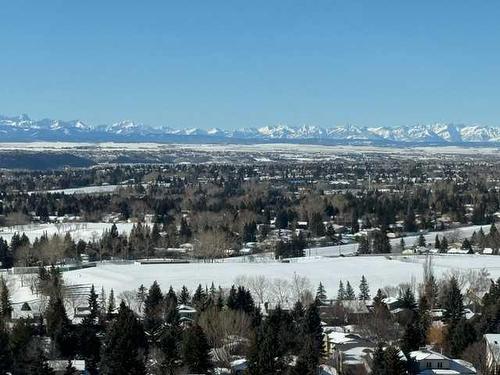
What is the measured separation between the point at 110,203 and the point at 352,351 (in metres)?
45.6

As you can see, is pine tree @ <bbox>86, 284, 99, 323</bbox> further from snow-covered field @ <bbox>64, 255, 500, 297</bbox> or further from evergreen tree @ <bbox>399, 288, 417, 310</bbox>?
evergreen tree @ <bbox>399, 288, 417, 310</bbox>

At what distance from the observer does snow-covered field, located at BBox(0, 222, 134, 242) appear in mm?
47447

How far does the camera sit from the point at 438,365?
746 inches

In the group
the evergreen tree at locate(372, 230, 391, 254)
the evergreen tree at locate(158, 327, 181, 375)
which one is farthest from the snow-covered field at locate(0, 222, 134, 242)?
the evergreen tree at locate(158, 327, 181, 375)

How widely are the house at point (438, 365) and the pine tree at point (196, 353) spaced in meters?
5.12

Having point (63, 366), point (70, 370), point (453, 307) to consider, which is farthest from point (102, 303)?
point (453, 307)

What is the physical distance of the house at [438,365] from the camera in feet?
61.4

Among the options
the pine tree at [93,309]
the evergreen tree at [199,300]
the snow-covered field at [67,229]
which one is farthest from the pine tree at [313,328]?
the snow-covered field at [67,229]

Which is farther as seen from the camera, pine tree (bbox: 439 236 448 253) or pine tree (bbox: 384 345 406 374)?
pine tree (bbox: 439 236 448 253)

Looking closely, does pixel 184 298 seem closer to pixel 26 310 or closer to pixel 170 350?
pixel 26 310

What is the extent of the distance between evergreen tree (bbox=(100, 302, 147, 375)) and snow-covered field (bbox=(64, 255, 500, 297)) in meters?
9.78

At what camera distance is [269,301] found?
90.2ft

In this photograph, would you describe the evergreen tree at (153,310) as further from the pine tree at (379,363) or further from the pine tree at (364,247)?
the pine tree at (364,247)

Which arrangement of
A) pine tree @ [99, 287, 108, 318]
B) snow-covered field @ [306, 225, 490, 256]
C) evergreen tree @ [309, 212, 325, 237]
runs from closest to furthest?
1. pine tree @ [99, 287, 108, 318]
2. snow-covered field @ [306, 225, 490, 256]
3. evergreen tree @ [309, 212, 325, 237]
